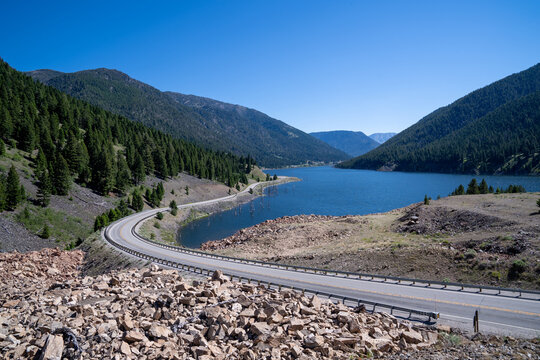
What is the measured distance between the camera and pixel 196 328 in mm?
11680

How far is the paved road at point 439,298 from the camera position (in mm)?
14031

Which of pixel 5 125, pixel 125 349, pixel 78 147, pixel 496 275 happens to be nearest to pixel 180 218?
pixel 78 147

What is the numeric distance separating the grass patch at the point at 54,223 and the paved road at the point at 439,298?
115 feet

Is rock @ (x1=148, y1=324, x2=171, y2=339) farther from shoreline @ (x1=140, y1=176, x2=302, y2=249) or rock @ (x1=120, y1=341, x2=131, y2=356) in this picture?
shoreline @ (x1=140, y1=176, x2=302, y2=249)

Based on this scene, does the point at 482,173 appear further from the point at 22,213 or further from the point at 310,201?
the point at 22,213

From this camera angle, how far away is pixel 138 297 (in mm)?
14445

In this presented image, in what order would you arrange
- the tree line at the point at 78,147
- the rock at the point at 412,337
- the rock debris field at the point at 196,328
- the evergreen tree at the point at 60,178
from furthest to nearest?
the tree line at the point at 78,147, the evergreen tree at the point at 60,178, the rock at the point at 412,337, the rock debris field at the point at 196,328

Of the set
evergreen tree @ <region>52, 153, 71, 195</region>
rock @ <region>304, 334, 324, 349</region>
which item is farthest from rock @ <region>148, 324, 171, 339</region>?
evergreen tree @ <region>52, 153, 71, 195</region>

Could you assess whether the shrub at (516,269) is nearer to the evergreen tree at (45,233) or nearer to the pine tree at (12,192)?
the evergreen tree at (45,233)

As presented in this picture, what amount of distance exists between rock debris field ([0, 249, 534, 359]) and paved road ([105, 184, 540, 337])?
346cm

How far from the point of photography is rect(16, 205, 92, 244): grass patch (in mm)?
47375

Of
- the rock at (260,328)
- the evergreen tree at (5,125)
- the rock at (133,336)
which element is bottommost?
the rock at (133,336)

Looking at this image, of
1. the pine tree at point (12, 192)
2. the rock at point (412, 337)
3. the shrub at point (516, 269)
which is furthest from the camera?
the pine tree at point (12, 192)

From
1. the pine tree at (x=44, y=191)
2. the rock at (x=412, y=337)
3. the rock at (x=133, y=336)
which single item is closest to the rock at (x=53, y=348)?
the rock at (x=133, y=336)
